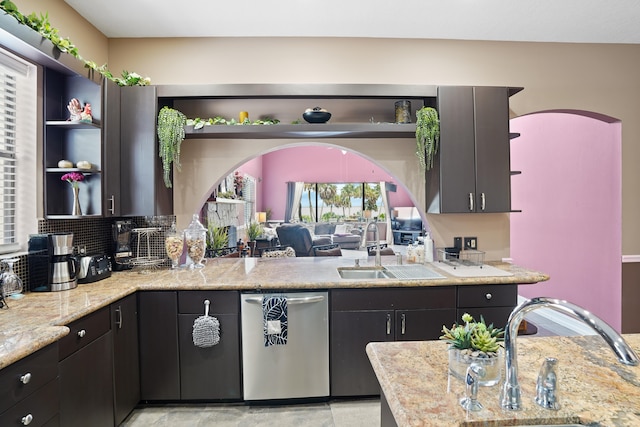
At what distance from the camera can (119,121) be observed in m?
2.81

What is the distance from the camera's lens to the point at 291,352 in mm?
2555

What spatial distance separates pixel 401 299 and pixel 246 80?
2.24m

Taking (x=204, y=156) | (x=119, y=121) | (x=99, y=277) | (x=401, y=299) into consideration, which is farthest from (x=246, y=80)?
(x=401, y=299)

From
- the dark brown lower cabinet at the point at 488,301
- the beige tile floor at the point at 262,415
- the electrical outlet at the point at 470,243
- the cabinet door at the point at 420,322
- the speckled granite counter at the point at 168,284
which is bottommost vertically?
the beige tile floor at the point at 262,415

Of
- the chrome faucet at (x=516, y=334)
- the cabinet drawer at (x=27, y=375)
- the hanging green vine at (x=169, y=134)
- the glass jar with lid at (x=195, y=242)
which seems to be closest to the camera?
the chrome faucet at (x=516, y=334)

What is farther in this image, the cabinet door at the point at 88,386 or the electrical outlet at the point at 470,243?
the electrical outlet at the point at 470,243

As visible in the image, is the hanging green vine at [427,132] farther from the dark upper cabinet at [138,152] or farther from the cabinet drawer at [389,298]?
the dark upper cabinet at [138,152]

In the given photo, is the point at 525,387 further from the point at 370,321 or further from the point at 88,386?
the point at 88,386

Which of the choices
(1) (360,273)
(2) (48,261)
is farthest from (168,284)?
(1) (360,273)

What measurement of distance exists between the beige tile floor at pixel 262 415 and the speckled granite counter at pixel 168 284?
2.75 feet

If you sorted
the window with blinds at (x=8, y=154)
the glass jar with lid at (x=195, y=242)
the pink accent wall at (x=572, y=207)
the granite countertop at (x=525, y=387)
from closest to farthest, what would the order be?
1. the granite countertop at (x=525, y=387)
2. the window with blinds at (x=8, y=154)
3. the glass jar with lid at (x=195, y=242)
4. the pink accent wall at (x=572, y=207)

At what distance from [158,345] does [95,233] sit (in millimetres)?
1040

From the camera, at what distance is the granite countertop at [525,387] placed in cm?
92

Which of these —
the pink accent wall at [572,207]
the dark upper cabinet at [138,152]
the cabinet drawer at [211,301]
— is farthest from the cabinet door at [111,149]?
the pink accent wall at [572,207]
